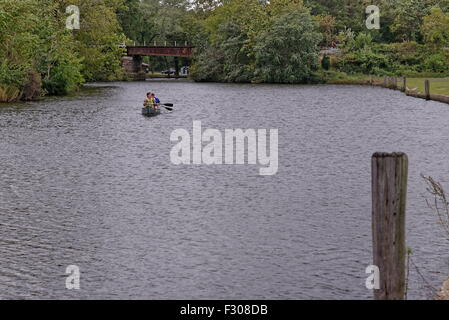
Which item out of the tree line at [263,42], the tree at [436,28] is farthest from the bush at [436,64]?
the tree at [436,28]

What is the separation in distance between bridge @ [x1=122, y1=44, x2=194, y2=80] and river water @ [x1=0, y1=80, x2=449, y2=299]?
95.8 m

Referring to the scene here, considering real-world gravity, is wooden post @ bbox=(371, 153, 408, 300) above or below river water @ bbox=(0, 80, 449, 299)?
above

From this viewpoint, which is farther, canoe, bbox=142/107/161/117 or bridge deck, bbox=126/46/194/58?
bridge deck, bbox=126/46/194/58

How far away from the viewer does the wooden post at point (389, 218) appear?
11016mm

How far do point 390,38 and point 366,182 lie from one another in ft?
326

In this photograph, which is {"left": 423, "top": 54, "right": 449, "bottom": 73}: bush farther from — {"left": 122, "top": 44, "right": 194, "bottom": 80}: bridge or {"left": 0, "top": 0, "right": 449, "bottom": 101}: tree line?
{"left": 122, "top": 44, "right": 194, "bottom": 80}: bridge

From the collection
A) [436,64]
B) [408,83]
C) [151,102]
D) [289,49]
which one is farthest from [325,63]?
[151,102]

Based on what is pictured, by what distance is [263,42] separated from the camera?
105250mm

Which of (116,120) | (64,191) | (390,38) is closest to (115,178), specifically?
(64,191)

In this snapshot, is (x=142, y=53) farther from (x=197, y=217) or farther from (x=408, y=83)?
(x=197, y=217)

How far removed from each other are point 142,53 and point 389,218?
135m

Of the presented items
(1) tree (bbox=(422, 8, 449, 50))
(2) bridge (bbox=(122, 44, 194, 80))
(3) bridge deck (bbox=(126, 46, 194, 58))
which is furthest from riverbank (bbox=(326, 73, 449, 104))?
(3) bridge deck (bbox=(126, 46, 194, 58))

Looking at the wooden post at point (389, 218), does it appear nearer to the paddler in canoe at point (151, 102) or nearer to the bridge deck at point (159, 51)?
the paddler in canoe at point (151, 102)

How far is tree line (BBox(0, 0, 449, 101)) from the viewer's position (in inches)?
3036
